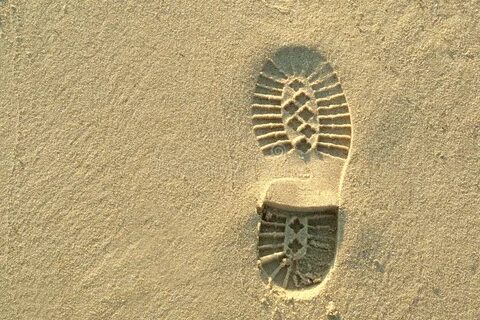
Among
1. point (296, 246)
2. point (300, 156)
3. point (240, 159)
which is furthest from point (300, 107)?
point (296, 246)

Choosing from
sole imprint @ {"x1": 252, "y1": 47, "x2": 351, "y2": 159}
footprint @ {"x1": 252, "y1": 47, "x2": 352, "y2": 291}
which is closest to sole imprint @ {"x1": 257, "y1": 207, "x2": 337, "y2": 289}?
footprint @ {"x1": 252, "y1": 47, "x2": 352, "y2": 291}

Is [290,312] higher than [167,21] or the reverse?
the reverse

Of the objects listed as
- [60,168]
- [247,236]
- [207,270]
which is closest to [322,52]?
[247,236]

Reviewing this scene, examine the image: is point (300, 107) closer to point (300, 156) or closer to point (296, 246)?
point (300, 156)

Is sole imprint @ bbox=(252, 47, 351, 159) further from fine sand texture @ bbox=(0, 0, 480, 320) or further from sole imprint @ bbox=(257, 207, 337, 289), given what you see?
sole imprint @ bbox=(257, 207, 337, 289)

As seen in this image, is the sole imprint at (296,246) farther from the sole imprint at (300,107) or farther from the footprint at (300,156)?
the sole imprint at (300,107)

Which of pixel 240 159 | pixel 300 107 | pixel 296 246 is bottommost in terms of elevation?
pixel 296 246

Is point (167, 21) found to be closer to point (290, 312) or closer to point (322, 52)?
point (322, 52)
